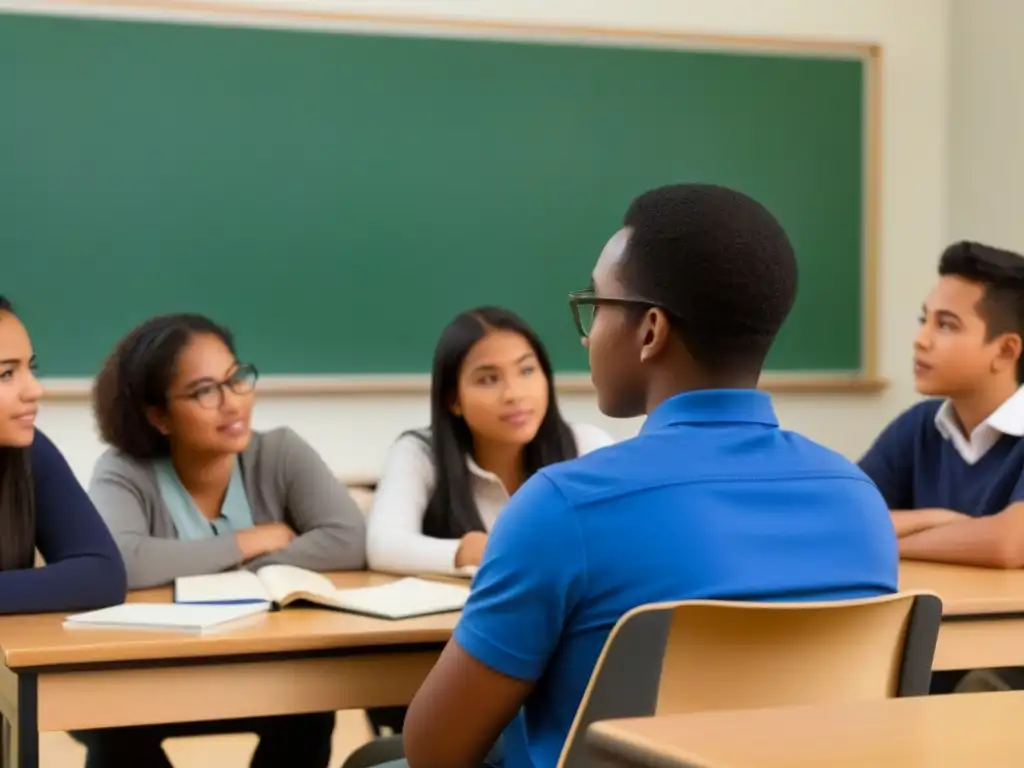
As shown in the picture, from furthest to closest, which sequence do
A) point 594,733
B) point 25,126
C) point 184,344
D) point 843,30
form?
point 843,30 → point 25,126 → point 184,344 → point 594,733

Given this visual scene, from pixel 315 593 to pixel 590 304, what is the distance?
0.73 m

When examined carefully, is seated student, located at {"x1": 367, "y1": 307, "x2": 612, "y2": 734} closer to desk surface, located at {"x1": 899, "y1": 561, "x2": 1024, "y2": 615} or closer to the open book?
the open book

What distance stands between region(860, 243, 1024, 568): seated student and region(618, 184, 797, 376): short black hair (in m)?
1.36

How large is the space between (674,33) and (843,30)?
0.64 metres

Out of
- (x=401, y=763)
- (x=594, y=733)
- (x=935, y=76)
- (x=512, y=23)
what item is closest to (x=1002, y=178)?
(x=935, y=76)

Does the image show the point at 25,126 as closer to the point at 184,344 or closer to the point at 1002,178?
the point at 184,344

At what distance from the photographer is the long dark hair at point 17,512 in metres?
2.28

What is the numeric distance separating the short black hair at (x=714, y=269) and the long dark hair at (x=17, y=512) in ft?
4.04

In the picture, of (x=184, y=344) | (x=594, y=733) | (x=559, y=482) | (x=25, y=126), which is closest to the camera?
(x=594, y=733)

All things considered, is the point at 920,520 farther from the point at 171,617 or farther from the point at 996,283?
the point at 171,617

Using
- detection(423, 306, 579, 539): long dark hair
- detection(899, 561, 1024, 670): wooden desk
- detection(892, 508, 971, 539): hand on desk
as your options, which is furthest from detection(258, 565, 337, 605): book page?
detection(892, 508, 971, 539): hand on desk

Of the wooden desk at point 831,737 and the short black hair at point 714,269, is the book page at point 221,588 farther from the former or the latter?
the wooden desk at point 831,737

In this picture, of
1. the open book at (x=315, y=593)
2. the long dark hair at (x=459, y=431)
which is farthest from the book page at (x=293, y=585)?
the long dark hair at (x=459, y=431)

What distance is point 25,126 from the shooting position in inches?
158
